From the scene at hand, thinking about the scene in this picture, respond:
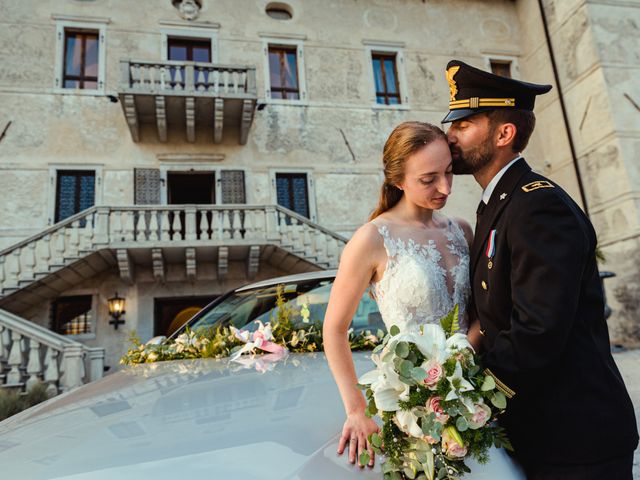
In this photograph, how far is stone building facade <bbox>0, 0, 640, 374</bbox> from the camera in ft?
33.8

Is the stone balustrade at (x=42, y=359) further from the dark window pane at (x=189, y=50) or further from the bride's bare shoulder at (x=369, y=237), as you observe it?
the dark window pane at (x=189, y=50)

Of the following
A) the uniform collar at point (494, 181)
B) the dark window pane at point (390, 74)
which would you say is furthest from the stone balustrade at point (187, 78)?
the uniform collar at point (494, 181)

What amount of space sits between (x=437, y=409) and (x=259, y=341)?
143cm

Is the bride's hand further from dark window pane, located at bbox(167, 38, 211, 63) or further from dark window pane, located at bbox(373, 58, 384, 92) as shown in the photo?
dark window pane, located at bbox(373, 58, 384, 92)

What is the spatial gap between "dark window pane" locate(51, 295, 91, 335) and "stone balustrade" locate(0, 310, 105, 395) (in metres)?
3.12

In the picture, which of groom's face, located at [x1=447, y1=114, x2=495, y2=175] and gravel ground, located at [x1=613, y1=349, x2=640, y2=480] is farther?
gravel ground, located at [x1=613, y1=349, x2=640, y2=480]

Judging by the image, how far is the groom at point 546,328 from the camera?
1128 millimetres

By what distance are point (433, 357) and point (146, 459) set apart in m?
0.74

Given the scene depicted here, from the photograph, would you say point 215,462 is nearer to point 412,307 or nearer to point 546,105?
point 412,307

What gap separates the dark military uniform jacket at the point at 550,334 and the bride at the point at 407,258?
25 centimetres

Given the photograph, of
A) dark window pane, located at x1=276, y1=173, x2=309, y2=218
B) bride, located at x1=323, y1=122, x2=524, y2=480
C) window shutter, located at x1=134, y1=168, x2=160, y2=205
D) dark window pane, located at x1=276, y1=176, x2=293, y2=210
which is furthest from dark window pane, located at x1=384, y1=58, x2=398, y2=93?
bride, located at x1=323, y1=122, x2=524, y2=480

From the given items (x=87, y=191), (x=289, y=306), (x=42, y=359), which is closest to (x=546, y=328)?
(x=289, y=306)

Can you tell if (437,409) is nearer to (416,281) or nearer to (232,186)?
(416,281)

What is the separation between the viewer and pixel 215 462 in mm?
1128
